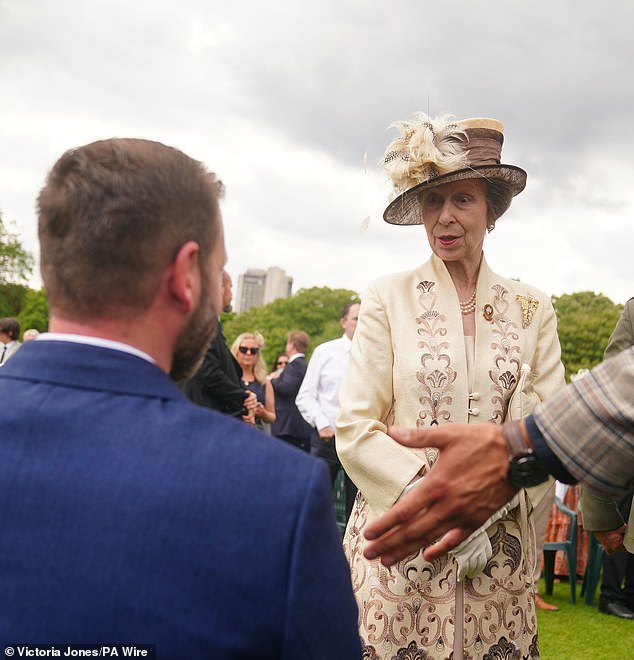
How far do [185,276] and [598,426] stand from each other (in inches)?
46.8

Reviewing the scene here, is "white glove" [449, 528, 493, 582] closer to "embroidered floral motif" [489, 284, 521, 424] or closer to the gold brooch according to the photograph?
"embroidered floral motif" [489, 284, 521, 424]

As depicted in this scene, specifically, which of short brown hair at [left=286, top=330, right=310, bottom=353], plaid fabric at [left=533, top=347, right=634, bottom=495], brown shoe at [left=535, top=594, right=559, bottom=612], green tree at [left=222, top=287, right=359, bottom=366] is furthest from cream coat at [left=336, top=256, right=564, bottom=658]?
green tree at [left=222, top=287, right=359, bottom=366]

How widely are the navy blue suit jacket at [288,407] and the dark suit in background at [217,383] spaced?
9.99 feet

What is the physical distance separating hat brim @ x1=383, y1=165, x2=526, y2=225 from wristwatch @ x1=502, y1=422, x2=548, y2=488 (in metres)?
1.27

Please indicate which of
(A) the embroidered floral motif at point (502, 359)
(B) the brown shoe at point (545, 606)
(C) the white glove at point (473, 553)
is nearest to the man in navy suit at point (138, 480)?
(C) the white glove at point (473, 553)

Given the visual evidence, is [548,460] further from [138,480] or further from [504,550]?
[138,480]

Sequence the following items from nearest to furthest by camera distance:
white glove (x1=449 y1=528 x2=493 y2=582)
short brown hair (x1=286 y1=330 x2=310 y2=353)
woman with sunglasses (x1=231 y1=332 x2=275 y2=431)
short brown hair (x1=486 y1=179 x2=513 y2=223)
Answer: white glove (x1=449 y1=528 x2=493 y2=582), short brown hair (x1=486 y1=179 x2=513 y2=223), woman with sunglasses (x1=231 y1=332 x2=275 y2=431), short brown hair (x1=286 y1=330 x2=310 y2=353)

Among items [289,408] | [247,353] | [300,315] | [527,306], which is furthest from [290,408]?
[300,315]

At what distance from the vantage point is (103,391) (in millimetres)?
1414

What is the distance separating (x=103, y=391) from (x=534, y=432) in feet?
4.01

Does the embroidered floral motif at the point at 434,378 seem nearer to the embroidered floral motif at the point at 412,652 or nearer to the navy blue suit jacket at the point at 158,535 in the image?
the embroidered floral motif at the point at 412,652

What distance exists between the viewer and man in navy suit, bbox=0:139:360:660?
126 cm

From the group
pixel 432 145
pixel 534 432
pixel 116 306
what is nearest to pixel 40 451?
pixel 116 306

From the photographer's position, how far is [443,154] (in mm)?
3072
